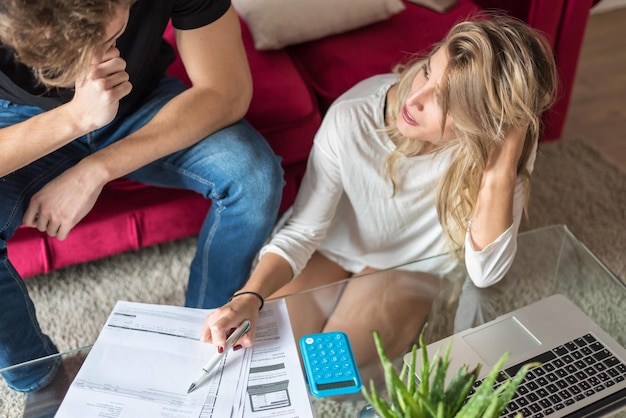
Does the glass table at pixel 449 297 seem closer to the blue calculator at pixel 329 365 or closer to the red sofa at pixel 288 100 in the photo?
the blue calculator at pixel 329 365

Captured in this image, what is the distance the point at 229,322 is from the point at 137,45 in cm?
60

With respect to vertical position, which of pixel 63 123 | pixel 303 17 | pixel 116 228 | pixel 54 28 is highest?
pixel 54 28

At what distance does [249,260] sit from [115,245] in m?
0.39

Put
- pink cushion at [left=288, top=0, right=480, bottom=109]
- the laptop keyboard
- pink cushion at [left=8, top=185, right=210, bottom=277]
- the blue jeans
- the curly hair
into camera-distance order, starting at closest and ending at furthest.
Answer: the curly hair → the laptop keyboard → the blue jeans → pink cushion at [left=8, top=185, right=210, bottom=277] → pink cushion at [left=288, top=0, right=480, bottom=109]

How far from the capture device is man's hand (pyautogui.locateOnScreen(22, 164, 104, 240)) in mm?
1287

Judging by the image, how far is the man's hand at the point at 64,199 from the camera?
1.29 metres

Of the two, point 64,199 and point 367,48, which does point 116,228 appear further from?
point 367,48

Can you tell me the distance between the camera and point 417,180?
1.35m

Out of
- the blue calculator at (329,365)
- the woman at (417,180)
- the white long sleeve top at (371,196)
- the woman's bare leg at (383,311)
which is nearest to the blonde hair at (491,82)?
the woman at (417,180)

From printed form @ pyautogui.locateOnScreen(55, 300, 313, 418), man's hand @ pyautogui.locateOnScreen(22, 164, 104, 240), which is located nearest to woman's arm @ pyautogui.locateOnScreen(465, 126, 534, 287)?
printed form @ pyautogui.locateOnScreen(55, 300, 313, 418)

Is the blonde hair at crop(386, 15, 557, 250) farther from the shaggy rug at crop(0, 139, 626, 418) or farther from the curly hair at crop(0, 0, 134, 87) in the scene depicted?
the shaggy rug at crop(0, 139, 626, 418)

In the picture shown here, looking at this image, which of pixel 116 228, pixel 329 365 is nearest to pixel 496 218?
pixel 329 365

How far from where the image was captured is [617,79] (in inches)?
101

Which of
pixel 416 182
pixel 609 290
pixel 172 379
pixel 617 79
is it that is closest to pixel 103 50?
pixel 172 379
